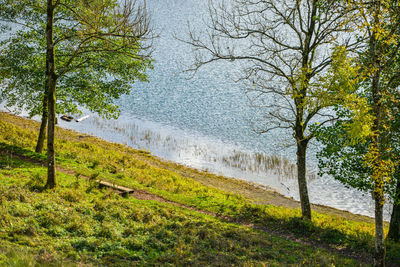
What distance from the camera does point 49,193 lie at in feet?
44.2

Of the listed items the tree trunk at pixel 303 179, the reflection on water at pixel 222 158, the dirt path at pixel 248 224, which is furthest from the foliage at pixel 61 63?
the reflection on water at pixel 222 158

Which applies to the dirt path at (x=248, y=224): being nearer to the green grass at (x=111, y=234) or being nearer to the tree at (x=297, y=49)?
the green grass at (x=111, y=234)

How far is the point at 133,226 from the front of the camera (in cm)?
1200

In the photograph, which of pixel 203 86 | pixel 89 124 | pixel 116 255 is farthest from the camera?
pixel 203 86

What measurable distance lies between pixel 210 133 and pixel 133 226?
1232 inches

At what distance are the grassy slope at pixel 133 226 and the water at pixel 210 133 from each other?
642 cm

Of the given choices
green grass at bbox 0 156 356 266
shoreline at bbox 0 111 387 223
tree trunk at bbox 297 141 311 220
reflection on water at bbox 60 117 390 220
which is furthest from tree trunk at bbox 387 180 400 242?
reflection on water at bbox 60 117 390 220

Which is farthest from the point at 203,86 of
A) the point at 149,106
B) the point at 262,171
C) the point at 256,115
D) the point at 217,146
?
the point at 262,171

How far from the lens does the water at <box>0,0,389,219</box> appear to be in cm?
3083

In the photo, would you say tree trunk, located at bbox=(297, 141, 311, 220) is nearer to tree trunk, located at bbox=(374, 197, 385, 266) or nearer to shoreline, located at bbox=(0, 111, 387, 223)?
tree trunk, located at bbox=(374, 197, 385, 266)

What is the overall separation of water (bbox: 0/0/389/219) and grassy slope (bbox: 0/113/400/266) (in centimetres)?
642

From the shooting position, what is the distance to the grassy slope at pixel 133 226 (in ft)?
31.4

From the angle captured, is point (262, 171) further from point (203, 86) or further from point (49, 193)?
point (203, 86)

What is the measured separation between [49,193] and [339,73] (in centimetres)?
1207
